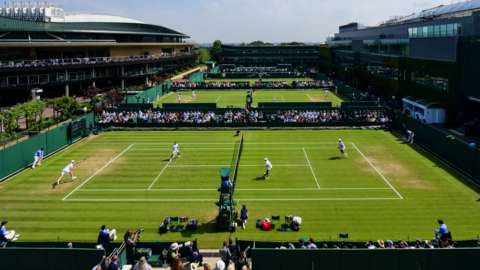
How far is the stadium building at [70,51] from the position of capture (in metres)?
71.4

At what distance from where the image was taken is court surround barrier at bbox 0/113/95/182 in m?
34.2

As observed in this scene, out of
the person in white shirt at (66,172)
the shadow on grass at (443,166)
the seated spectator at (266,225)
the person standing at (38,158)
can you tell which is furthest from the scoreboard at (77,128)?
the shadow on grass at (443,166)

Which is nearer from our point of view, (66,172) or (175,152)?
(66,172)

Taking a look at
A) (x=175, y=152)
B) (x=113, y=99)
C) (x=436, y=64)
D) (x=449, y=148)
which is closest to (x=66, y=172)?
(x=175, y=152)

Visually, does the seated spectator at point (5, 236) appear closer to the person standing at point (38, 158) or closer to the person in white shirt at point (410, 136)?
the person standing at point (38, 158)

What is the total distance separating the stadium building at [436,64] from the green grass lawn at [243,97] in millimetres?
7694

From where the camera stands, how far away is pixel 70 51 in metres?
91.7

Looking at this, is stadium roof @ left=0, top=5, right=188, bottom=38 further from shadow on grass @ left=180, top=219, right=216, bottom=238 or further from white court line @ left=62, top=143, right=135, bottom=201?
shadow on grass @ left=180, top=219, right=216, bottom=238

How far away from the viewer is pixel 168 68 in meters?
134

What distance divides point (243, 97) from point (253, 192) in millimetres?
51991

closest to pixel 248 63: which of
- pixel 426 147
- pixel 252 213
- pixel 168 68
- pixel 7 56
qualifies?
pixel 168 68

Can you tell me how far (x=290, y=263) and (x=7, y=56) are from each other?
6618 centimetres

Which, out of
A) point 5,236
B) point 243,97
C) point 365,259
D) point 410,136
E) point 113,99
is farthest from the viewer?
point 243,97

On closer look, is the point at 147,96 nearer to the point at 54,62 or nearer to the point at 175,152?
the point at 54,62
